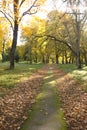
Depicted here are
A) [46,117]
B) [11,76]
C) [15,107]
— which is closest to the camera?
[46,117]

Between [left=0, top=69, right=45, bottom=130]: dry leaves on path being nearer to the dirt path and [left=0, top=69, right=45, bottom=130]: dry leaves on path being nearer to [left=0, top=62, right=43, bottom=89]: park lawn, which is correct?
the dirt path

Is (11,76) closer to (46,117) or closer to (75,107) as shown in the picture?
(75,107)

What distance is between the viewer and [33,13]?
34094 millimetres

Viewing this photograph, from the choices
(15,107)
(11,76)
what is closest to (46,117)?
(15,107)

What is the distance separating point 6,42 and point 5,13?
167 ft

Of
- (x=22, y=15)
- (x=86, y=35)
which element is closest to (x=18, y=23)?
(x=22, y=15)

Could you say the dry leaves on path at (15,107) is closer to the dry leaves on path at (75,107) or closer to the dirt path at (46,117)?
the dirt path at (46,117)

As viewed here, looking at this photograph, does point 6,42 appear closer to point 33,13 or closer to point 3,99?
point 33,13

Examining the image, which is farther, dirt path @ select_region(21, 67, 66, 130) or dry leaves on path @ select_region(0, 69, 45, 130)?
dry leaves on path @ select_region(0, 69, 45, 130)

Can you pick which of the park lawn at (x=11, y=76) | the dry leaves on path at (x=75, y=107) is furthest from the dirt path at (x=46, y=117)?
the park lawn at (x=11, y=76)

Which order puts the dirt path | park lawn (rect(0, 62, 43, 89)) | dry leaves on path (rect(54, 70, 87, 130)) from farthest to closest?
1. park lawn (rect(0, 62, 43, 89))
2. dry leaves on path (rect(54, 70, 87, 130))
3. the dirt path

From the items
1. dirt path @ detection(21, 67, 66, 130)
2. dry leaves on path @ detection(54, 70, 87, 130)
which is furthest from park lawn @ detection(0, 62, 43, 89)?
dirt path @ detection(21, 67, 66, 130)

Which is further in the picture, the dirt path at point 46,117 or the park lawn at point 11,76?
the park lawn at point 11,76

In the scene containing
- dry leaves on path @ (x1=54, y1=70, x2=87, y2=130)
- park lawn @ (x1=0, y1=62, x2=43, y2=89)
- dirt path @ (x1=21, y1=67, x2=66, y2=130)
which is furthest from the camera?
park lawn @ (x1=0, y1=62, x2=43, y2=89)
